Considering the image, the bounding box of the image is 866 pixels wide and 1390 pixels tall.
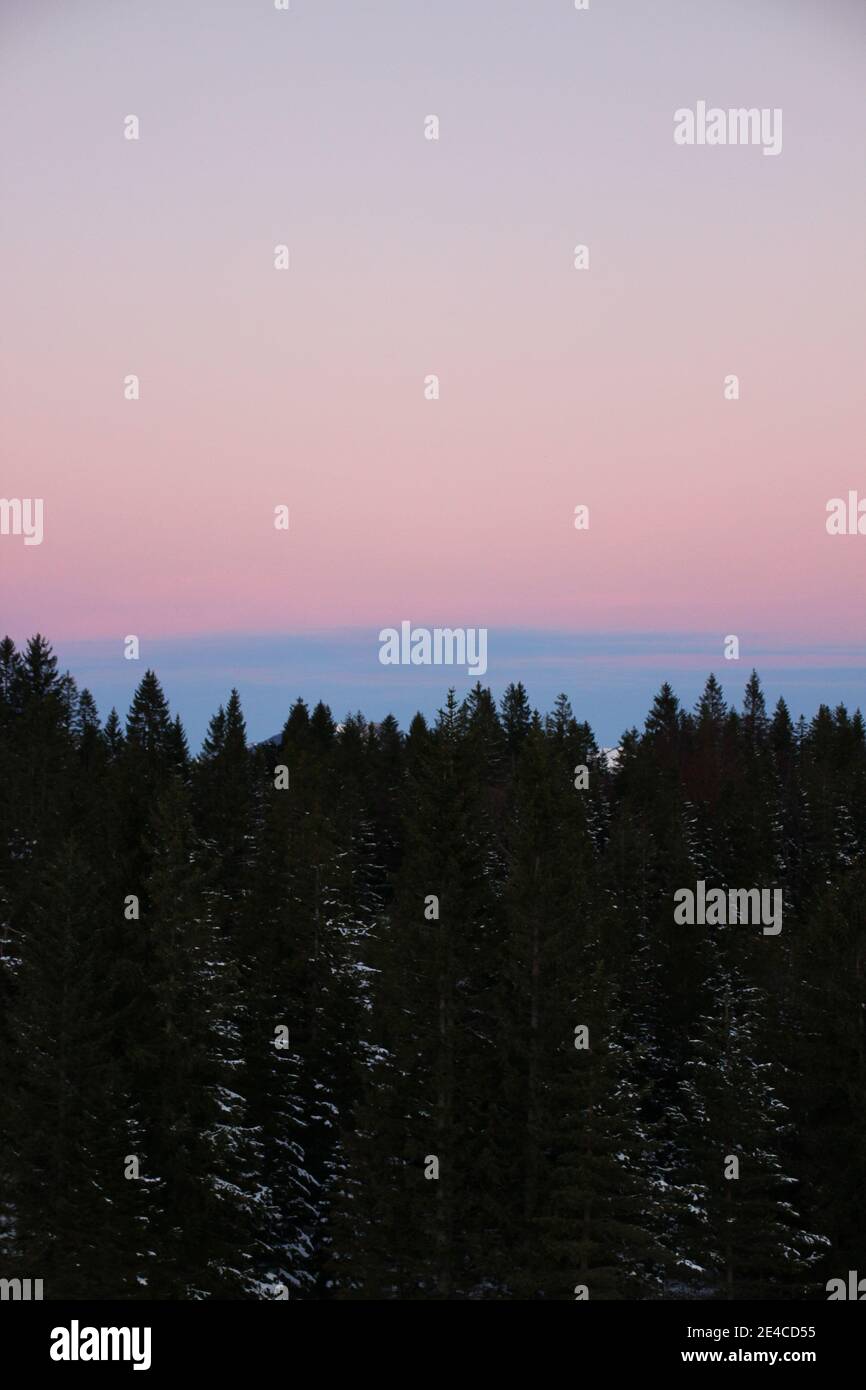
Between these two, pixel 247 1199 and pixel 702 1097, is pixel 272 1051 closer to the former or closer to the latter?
pixel 247 1199

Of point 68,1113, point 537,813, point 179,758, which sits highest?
point 179,758

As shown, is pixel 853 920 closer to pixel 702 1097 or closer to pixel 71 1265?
pixel 702 1097

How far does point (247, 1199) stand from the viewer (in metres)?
31.5

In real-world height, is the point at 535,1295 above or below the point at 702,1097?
below

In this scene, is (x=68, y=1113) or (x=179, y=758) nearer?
(x=68, y=1113)

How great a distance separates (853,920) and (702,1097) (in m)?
8.00
